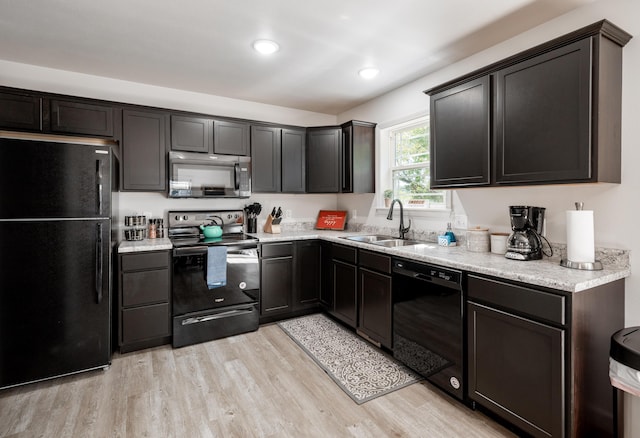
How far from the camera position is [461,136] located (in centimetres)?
246

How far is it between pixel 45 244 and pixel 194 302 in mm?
1223

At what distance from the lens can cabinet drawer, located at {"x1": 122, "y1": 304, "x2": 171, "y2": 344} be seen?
111 inches

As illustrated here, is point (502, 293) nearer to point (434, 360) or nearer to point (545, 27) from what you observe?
point (434, 360)

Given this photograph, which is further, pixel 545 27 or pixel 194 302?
pixel 194 302

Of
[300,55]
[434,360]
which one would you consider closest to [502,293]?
[434,360]

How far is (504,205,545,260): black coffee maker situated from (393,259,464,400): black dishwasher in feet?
1.44

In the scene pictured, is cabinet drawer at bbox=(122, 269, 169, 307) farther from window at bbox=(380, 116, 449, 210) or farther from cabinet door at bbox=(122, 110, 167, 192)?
window at bbox=(380, 116, 449, 210)

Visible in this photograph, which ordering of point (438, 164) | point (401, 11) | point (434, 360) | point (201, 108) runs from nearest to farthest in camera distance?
point (401, 11) < point (434, 360) < point (438, 164) < point (201, 108)

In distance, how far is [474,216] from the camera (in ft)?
9.05

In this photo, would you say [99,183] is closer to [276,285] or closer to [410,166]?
[276,285]

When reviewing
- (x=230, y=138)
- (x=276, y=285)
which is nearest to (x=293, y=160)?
(x=230, y=138)

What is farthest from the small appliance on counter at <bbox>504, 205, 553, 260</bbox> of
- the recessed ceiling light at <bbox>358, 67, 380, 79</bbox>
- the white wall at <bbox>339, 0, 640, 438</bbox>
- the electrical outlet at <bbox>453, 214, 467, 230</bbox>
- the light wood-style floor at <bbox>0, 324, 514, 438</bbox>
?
the recessed ceiling light at <bbox>358, 67, 380, 79</bbox>

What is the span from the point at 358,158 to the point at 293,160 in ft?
2.61

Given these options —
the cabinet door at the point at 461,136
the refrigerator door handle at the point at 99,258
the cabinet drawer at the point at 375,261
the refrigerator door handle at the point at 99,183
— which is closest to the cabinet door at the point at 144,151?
the refrigerator door handle at the point at 99,183
